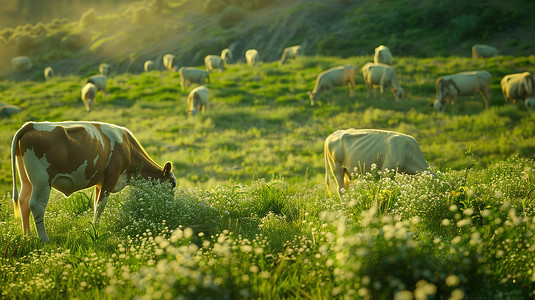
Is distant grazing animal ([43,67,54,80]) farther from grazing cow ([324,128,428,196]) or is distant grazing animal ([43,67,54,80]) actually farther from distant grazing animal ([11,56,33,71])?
grazing cow ([324,128,428,196])

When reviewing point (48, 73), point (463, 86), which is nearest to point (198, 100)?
point (463, 86)

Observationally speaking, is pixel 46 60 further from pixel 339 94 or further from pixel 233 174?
pixel 233 174

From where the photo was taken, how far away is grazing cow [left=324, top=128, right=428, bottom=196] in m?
7.21

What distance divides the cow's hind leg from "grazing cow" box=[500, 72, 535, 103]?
20.5 meters

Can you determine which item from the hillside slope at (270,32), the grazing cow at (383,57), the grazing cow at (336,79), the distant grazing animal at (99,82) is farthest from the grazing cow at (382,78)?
the distant grazing animal at (99,82)

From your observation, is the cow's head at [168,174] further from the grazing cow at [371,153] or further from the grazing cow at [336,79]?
the grazing cow at [336,79]

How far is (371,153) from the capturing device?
7398mm

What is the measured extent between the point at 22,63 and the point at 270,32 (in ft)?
123

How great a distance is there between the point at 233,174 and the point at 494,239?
9.37 meters

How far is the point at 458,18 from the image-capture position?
43.0m

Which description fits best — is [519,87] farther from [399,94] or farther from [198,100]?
[198,100]

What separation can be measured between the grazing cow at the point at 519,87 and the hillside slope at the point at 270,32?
15.1m

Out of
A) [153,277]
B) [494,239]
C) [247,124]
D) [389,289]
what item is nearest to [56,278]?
[153,277]

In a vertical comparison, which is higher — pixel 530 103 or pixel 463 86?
pixel 463 86
